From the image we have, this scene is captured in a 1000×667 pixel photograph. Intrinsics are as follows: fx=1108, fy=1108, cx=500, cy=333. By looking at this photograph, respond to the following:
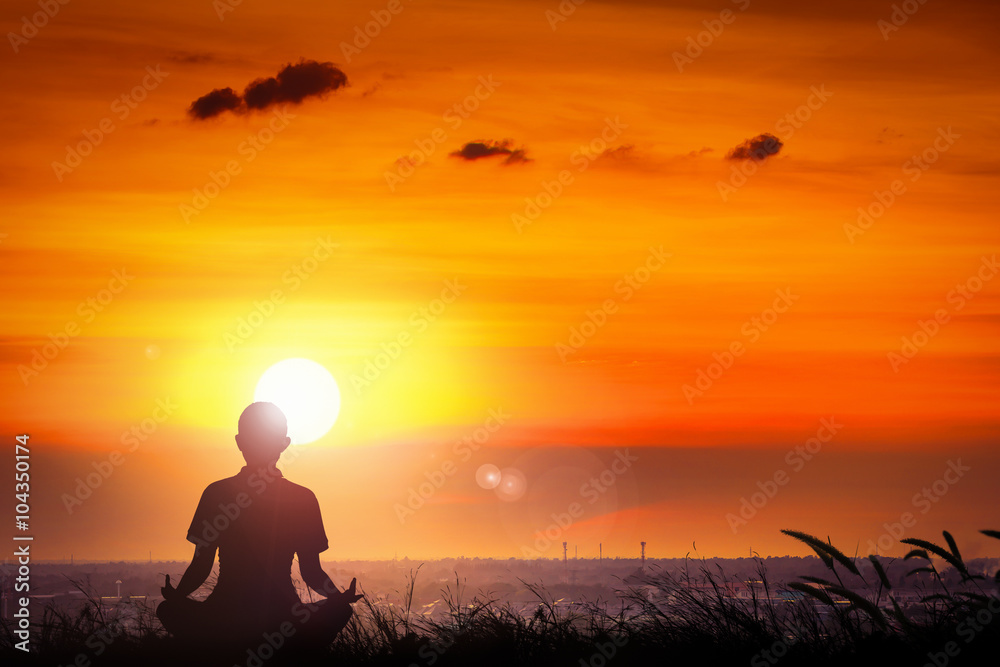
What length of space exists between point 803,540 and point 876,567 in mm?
675

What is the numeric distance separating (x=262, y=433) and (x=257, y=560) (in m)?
1.08

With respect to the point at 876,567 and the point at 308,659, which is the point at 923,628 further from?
the point at 308,659

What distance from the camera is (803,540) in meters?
7.48

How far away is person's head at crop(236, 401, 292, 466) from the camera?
30.0 ft

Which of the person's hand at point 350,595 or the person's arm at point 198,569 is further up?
the person's arm at point 198,569

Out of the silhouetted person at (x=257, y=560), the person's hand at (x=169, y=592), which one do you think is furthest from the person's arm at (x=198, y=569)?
the person's hand at (x=169, y=592)

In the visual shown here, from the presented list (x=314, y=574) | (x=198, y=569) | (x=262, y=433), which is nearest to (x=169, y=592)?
(x=198, y=569)

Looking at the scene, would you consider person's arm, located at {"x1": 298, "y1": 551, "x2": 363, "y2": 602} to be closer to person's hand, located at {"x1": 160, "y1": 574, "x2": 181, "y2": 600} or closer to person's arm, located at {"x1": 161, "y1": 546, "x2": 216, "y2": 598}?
person's arm, located at {"x1": 161, "y1": 546, "x2": 216, "y2": 598}

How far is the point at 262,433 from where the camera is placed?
30.0 feet

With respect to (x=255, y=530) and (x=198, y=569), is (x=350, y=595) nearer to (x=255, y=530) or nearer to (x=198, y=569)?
(x=255, y=530)

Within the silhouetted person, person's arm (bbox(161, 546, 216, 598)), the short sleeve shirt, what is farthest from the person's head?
person's arm (bbox(161, 546, 216, 598))

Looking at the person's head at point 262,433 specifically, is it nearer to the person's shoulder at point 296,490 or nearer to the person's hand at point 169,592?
the person's shoulder at point 296,490

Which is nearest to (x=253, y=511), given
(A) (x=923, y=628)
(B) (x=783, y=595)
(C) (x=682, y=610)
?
(C) (x=682, y=610)

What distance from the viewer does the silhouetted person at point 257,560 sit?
902 centimetres
